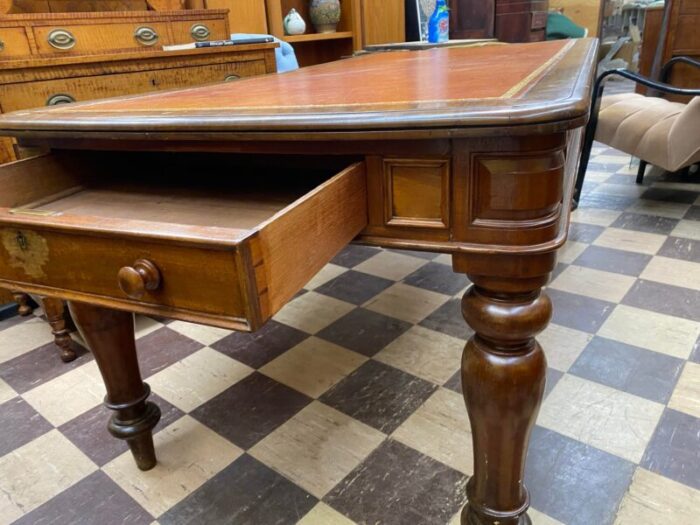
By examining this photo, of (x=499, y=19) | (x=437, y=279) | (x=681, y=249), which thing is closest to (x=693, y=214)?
(x=681, y=249)

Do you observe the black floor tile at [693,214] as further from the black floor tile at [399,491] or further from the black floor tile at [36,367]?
the black floor tile at [36,367]

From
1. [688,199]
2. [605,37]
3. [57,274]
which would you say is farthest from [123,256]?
[605,37]

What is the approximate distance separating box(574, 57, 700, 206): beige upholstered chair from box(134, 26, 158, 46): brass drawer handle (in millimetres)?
1627

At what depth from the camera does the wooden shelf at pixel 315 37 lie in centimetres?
233

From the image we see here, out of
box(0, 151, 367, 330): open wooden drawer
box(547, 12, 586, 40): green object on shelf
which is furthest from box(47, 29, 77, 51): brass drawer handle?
box(547, 12, 586, 40): green object on shelf

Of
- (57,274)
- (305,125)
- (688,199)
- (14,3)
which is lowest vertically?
(688,199)

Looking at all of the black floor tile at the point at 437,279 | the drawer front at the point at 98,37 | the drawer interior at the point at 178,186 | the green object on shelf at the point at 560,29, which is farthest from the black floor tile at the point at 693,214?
the green object on shelf at the point at 560,29

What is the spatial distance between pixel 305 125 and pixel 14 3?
1.45 metres

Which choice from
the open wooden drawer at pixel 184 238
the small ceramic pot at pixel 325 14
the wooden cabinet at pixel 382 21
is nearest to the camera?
the open wooden drawer at pixel 184 238

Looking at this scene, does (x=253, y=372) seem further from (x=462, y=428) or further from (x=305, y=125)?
(x=305, y=125)

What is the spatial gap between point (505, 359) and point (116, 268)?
1.42 feet

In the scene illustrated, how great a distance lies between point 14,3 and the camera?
1.50 meters

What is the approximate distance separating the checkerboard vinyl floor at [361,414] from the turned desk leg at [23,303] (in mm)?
32

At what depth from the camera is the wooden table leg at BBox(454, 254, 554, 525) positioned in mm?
580
